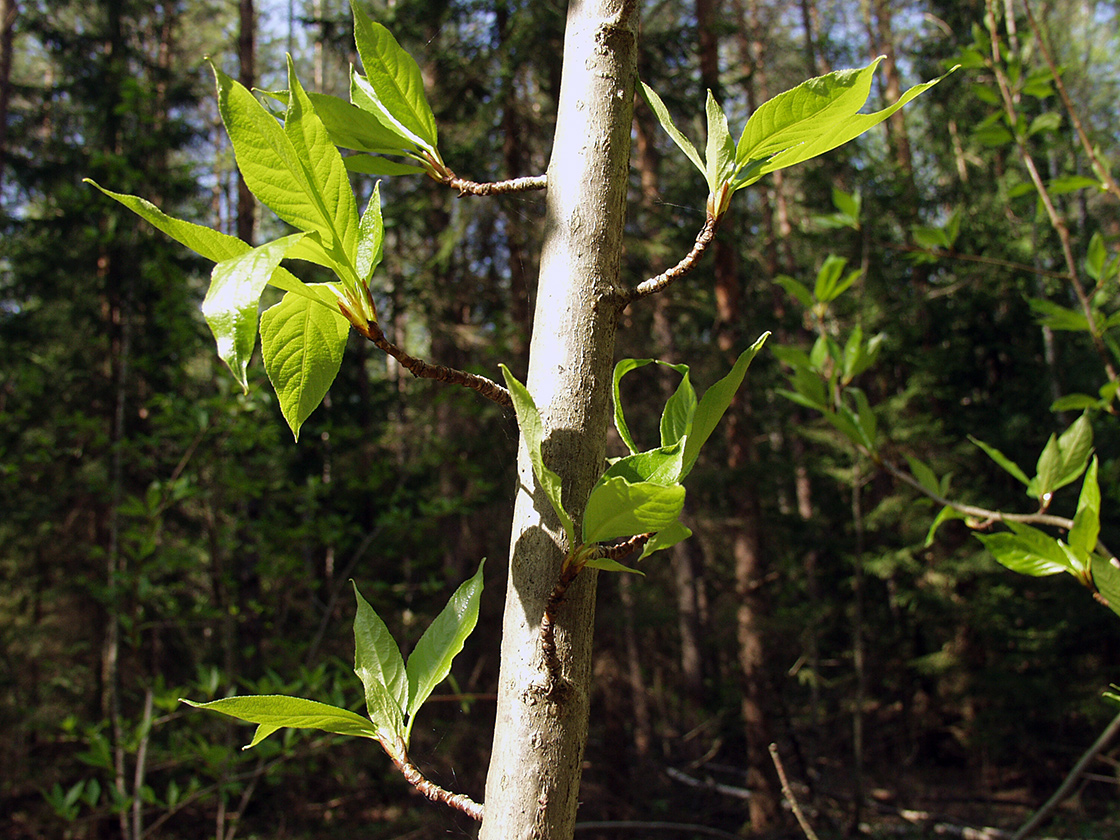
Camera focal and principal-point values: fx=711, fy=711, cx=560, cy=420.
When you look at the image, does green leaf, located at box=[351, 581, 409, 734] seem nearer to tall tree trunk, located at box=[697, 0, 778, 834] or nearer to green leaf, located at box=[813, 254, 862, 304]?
green leaf, located at box=[813, 254, 862, 304]

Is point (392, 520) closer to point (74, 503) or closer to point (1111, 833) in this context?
point (1111, 833)

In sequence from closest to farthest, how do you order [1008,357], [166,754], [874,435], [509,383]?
[509,383] → [874,435] → [166,754] → [1008,357]

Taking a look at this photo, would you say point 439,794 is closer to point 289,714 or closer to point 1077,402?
point 289,714

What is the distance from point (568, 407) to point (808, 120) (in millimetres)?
270

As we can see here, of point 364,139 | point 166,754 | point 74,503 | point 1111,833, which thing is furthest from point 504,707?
point 74,503

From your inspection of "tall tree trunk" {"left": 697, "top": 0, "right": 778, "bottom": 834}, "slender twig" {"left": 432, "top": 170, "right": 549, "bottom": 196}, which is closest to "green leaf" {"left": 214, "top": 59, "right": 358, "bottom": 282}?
"slender twig" {"left": 432, "top": 170, "right": 549, "bottom": 196}

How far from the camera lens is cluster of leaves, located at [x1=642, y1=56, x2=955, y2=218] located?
0.50 meters

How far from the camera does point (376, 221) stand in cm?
49

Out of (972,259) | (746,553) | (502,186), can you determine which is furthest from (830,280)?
(746,553)

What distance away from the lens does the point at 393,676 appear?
0.58 metres

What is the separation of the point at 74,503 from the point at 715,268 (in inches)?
355

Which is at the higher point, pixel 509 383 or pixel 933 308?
pixel 933 308

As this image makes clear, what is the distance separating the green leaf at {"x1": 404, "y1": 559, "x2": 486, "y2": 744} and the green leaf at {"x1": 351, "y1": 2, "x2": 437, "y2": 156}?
381 millimetres

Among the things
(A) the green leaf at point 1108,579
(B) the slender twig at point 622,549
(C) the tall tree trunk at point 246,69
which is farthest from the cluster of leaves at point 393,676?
(C) the tall tree trunk at point 246,69
